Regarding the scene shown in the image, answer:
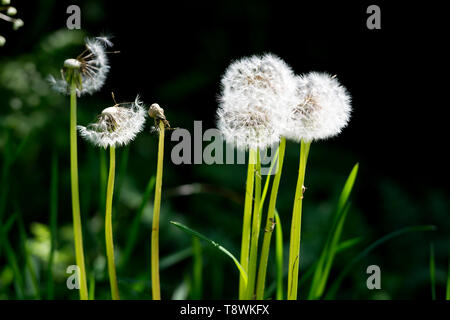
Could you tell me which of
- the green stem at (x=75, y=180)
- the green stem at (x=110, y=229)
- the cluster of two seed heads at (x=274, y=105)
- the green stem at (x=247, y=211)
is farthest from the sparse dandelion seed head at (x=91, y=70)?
the green stem at (x=247, y=211)

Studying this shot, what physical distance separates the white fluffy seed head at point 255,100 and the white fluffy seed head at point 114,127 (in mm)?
205

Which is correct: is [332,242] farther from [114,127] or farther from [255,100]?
[114,127]

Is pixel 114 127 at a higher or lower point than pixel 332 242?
higher

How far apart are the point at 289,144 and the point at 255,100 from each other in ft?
8.51

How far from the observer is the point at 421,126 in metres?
3.49

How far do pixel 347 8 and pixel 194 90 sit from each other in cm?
139

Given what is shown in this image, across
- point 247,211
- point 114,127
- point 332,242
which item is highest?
point 114,127

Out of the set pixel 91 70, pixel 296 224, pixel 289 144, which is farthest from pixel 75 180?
pixel 289 144

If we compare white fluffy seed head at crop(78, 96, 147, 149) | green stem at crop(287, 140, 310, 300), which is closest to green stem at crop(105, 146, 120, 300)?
white fluffy seed head at crop(78, 96, 147, 149)

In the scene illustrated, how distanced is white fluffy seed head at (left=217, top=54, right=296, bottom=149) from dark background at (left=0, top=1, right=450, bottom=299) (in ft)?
5.96

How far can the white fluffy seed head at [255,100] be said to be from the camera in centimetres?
97

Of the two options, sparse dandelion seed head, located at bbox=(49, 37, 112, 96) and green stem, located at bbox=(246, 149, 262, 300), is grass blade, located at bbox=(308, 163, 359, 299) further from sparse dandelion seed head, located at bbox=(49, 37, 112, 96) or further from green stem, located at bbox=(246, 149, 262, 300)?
sparse dandelion seed head, located at bbox=(49, 37, 112, 96)

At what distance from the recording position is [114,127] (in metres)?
0.99
